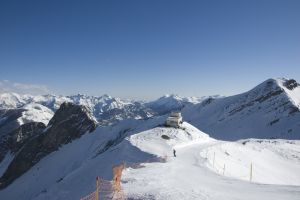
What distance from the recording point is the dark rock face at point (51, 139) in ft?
448

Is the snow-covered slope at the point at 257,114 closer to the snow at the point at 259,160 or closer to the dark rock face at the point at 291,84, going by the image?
the dark rock face at the point at 291,84

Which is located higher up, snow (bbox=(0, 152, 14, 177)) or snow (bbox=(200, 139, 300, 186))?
snow (bbox=(200, 139, 300, 186))

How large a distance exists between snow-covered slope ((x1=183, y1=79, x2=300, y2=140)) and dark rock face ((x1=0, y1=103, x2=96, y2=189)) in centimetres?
5025

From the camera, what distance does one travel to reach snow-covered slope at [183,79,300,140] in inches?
4309

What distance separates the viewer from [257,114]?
12812 centimetres

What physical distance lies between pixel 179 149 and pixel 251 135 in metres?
66.1

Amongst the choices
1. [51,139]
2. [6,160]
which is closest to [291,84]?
[51,139]

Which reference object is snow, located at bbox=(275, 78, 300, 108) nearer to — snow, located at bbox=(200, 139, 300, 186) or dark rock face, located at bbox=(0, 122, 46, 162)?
snow, located at bbox=(200, 139, 300, 186)

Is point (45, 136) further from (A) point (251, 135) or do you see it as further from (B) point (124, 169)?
(B) point (124, 169)

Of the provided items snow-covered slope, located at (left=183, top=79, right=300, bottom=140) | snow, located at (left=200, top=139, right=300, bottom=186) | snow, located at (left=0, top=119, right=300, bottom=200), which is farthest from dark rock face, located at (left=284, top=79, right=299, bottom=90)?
snow, located at (left=200, top=139, right=300, bottom=186)

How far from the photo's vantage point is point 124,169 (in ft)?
106

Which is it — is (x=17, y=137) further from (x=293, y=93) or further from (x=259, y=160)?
(x=259, y=160)

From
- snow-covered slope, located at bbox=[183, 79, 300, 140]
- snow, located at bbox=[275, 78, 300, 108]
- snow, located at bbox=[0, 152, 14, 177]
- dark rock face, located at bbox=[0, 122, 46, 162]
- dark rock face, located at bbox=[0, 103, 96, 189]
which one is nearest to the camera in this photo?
snow-covered slope, located at bbox=[183, 79, 300, 140]

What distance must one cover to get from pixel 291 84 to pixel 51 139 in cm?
10429
